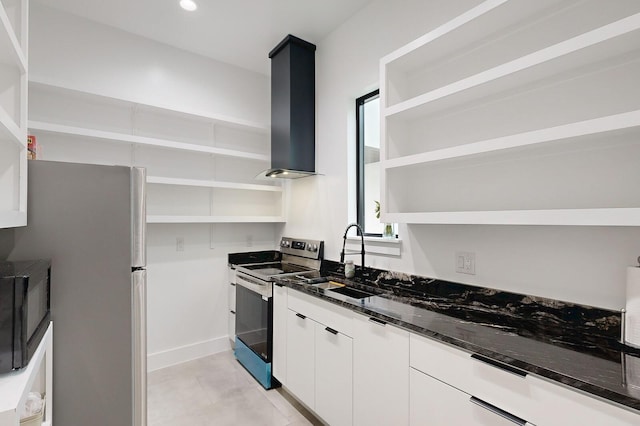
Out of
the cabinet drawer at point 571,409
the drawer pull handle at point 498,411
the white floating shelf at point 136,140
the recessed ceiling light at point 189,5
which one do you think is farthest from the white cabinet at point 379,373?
the recessed ceiling light at point 189,5

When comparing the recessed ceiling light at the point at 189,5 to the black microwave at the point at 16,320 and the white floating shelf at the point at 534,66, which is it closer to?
the white floating shelf at the point at 534,66

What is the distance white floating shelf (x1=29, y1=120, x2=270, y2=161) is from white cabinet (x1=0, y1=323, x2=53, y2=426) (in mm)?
1620

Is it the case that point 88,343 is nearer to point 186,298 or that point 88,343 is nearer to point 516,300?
point 186,298

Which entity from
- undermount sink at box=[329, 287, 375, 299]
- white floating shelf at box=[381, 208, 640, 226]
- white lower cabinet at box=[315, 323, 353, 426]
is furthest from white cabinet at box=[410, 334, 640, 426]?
undermount sink at box=[329, 287, 375, 299]

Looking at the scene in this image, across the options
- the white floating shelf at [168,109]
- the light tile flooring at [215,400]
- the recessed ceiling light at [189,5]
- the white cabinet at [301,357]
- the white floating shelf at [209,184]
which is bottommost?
the light tile flooring at [215,400]

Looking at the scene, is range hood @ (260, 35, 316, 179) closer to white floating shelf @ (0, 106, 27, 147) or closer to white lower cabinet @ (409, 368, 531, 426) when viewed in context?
white floating shelf @ (0, 106, 27, 147)

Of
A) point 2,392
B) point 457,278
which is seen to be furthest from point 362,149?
point 2,392

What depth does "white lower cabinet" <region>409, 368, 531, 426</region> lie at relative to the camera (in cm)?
114

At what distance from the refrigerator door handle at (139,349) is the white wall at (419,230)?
1.54 meters

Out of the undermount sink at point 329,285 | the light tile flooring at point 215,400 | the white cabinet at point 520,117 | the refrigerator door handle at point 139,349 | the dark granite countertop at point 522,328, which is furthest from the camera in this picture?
the undermount sink at point 329,285

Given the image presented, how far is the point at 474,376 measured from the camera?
1.18m

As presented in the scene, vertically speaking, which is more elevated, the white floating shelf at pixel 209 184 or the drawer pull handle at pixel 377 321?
the white floating shelf at pixel 209 184

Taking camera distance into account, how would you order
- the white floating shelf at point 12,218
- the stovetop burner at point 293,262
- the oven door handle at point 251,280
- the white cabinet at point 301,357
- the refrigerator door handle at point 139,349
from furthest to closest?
the stovetop burner at point 293,262 → the oven door handle at point 251,280 → the white cabinet at point 301,357 → the refrigerator door handle at point 139,349 → the white floating shelf at point 12,218

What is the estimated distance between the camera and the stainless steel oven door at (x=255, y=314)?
2.51 meters
